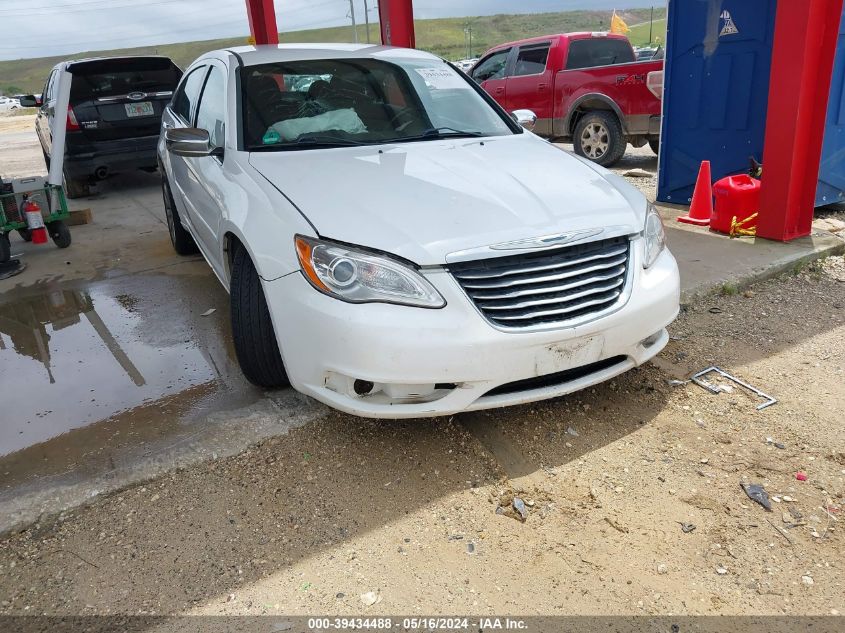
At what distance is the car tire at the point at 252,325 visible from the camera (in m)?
2.99

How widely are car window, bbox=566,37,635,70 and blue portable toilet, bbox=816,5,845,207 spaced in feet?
12.9

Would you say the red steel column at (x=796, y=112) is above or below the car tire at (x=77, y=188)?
above

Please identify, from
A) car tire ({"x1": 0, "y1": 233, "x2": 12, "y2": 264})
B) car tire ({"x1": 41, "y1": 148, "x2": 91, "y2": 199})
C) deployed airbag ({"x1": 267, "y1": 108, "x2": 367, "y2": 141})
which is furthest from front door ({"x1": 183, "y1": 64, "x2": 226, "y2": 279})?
car tire ({"x1": 41, "y1": 148, "x2": 91, "y2": 199})

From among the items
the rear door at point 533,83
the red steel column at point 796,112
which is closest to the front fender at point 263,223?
the red steel column at point 796,112

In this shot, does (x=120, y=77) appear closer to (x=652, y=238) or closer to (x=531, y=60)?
(x=531, y=60)

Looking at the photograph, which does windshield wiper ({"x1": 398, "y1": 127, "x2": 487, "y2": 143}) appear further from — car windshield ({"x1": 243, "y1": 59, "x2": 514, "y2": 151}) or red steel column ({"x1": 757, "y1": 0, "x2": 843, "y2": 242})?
red steel column ({"x1": 757, "y1": 0, "x2": 843, "y2": 242})

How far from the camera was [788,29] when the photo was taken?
483cm

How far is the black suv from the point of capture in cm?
821

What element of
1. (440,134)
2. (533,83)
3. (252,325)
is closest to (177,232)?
(440,134)

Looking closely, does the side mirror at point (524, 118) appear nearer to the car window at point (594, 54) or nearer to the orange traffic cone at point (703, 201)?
the orange traffic cone at point (703, 201)

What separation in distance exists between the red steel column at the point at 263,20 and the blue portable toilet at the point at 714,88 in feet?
20.2

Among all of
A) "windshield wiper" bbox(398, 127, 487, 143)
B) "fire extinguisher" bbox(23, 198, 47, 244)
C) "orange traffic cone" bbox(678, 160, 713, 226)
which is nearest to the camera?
"windshield wiper" bbox(398, 127, 487, 143)

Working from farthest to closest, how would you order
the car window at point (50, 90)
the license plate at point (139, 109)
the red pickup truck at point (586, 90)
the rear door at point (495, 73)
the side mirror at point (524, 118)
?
the rear door at point (495, 73) < the car window at point (50, 90) < the red pickup truck at point (586, 90) < the license plate at point (139, 109) < the side mirror at point (524, 118)

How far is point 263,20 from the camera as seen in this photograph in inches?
406
